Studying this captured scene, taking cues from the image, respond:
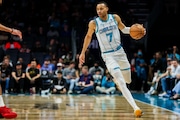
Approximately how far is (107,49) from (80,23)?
37.2ft

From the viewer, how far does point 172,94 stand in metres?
12.8

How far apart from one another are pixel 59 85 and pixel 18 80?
1533mm

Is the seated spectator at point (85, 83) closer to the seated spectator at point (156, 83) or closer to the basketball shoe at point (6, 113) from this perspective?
the seated spectator at point (156, 83)

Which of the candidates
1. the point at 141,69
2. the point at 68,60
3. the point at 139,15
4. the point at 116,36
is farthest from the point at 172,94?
the point at 139,15

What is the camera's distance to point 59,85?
1483cm

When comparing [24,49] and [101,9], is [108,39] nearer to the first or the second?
[101,9]

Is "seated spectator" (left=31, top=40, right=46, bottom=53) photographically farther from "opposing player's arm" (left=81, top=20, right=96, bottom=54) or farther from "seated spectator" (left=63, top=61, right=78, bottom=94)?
"opposing player's arm" (left=81, top=20, right=96, bottom=54)

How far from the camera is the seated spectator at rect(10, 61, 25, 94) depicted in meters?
14.7

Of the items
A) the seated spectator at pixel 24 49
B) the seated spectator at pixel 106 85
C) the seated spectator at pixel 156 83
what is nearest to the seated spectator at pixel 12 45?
the seated spectator at pixel 24 49

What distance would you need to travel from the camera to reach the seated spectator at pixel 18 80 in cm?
1474

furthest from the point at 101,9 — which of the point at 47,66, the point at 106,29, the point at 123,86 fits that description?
the point at 47,66

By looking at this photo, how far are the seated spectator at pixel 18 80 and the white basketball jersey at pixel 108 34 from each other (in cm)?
796

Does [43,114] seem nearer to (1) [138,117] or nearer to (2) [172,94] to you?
(1) [138,117]

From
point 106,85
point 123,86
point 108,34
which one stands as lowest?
point 106,85
